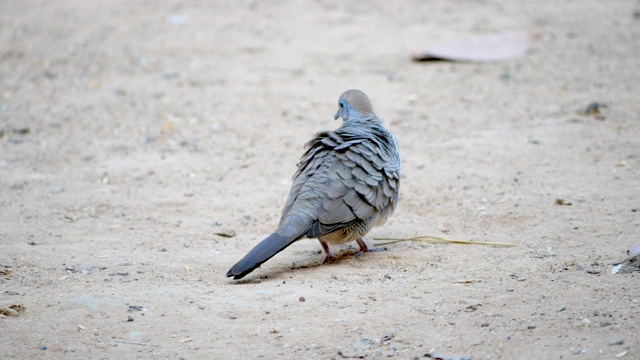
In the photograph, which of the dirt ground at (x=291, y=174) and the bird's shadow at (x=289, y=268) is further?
the bird's shadow at (x=289, y=268)

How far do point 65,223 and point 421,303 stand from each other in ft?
9.51

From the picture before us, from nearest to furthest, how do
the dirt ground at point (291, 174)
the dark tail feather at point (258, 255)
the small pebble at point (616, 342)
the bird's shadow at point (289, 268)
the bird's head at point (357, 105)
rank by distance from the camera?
the small pebble at point (616, 342)
the dirt ground at point (291, 174)
the dark tail feather at point (258, 255)
the bird's shadow at point (289, 268)
the bird's head at point (357, 105)

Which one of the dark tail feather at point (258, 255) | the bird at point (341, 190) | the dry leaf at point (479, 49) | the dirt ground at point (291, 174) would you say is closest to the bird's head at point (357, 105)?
the bird at point (341, 190)

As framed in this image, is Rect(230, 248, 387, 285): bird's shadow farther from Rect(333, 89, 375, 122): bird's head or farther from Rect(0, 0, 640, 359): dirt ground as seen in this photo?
Rect(333, 89, 375, 122): bird's head

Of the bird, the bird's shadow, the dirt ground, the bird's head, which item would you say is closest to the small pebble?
the dirt ground

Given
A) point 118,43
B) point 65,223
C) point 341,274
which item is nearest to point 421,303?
point 341,274

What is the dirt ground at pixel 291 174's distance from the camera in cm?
366

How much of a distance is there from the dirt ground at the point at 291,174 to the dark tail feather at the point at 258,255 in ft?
0.39

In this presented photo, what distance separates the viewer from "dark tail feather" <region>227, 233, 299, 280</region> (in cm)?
420

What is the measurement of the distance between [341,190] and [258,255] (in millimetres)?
737

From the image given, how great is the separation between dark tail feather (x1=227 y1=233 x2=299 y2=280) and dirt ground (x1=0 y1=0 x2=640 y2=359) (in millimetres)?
120

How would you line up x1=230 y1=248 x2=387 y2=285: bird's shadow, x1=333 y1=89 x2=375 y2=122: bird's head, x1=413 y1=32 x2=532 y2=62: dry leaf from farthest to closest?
x1=413 y1=32 x2=532 y2=62: dry leaf
x1=333 y1=89 x2=375 y2=122: bird's head
x1=230 y1=248 x2=387 y2=285: bird's shadow

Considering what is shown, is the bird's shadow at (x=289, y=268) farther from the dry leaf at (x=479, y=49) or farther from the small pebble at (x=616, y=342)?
the dry leaf at (x=479, y=49)

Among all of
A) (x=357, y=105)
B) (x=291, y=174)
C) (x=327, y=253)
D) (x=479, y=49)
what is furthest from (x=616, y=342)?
(x=479, y=49)
